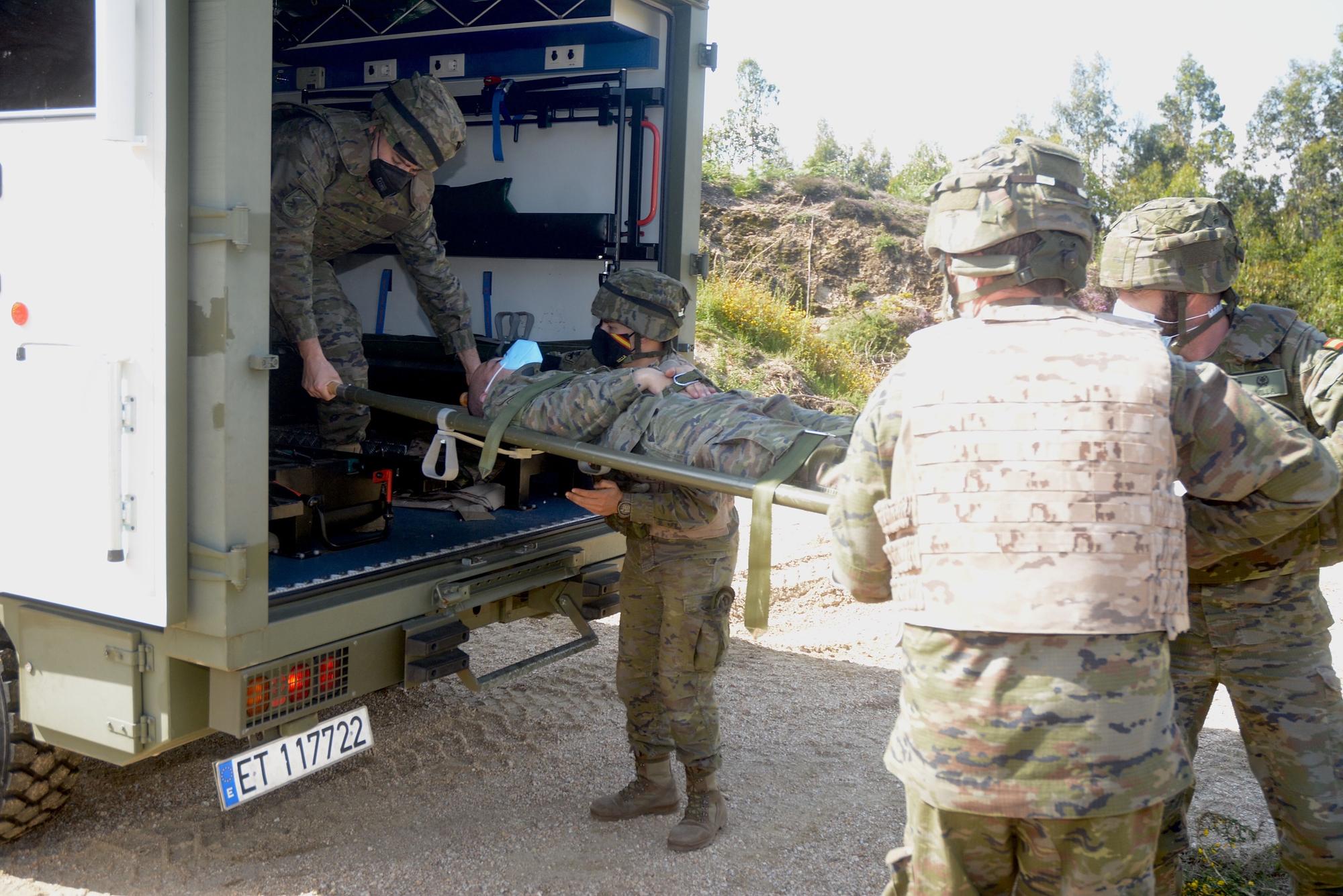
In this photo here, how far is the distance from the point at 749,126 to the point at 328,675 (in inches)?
1232

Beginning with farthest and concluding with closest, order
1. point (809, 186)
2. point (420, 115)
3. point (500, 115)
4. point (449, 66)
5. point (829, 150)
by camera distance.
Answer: point (829, 150) → point (809, 186) → point (449, 66) → point (500, 115) → point (420, 115)

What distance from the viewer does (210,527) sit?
2520 mm

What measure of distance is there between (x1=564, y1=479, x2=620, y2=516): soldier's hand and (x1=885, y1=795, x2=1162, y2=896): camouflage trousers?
1.45 m

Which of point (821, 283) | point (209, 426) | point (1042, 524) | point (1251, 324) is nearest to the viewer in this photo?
point (1042, 524)

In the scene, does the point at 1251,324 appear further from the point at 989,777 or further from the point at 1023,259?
the point at 989,777

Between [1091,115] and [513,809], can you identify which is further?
[1091,115]

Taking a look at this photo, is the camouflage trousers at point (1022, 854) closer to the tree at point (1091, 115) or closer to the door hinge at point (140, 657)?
the door hinge at point (140, 657)

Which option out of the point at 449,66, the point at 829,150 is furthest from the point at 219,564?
the point at 829,150

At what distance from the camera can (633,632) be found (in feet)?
11.3

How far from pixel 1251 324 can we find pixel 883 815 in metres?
1.77

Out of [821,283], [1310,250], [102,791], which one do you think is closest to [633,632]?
[102,791]

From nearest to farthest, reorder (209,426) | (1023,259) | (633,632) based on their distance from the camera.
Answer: (1023,259) < (209,426) < (633,632)

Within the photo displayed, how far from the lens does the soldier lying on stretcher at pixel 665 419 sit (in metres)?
2.75

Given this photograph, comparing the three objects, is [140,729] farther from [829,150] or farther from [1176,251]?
[829,150]
